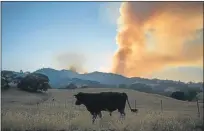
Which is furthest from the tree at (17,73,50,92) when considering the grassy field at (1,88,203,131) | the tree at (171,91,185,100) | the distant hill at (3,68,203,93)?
the tree at (171,91,185,100)

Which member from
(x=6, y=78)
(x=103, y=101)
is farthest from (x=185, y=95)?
(x=6, y=78)

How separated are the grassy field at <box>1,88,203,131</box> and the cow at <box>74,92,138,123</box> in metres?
0.19

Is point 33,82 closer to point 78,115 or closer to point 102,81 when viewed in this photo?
point 78,115

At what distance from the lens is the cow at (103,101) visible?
11.7 m

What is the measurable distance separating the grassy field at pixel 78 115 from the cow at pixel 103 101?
186 millimetres

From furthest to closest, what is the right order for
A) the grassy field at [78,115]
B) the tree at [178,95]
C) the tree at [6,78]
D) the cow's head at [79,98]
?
the tree at [178,95] → the cow's head at [79,98] → the tree at [6,78] → the grassy field at [78,115]

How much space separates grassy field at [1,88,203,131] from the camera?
33.1ft

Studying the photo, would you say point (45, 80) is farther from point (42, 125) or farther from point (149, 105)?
point (149, 105)

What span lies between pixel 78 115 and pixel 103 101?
1.31 meters

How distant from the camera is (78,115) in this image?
10953 mm

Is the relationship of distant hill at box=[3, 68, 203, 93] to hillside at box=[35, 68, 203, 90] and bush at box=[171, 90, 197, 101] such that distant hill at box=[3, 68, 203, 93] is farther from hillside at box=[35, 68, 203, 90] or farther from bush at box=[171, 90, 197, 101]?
bush at box=[171, 90, 197, 101]

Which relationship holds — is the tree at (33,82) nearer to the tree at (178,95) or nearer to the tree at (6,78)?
the tree at (6,78)

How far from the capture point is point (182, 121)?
10828mm

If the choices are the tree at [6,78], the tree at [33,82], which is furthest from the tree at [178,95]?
the tree at [6,78]
